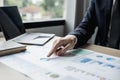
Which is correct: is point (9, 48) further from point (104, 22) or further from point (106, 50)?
point (104, 22)

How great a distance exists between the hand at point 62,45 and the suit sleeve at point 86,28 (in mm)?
59

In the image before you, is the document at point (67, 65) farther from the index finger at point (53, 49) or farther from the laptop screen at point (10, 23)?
the laptop screen at point (10, 23)

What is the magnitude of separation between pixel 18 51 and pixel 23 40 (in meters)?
0.20

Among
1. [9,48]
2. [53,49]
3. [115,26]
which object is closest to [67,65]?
[53,49]

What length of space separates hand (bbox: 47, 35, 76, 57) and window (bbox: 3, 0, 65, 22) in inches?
26.1

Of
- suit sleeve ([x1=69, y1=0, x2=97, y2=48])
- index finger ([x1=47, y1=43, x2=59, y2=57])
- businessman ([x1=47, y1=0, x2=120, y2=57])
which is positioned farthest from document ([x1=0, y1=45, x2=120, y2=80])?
businessman ([x1=47, y1=0, x2=120, y2=57])

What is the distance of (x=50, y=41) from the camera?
1238 millimetres

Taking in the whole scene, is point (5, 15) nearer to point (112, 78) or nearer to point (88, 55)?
point (88, 55)

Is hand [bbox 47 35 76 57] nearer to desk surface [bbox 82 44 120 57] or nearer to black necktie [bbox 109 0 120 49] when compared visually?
desk surface [bbox 82 44 120 57]

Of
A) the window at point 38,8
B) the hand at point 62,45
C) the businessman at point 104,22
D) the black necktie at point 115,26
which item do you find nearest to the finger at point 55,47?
the hand at point 62,45

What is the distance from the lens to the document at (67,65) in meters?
0.74

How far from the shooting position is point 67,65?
84cm

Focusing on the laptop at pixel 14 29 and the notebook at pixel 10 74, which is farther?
the laptop at pixel 14 29

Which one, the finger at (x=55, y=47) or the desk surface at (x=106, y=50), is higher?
the finger at (x=55, y=47)
